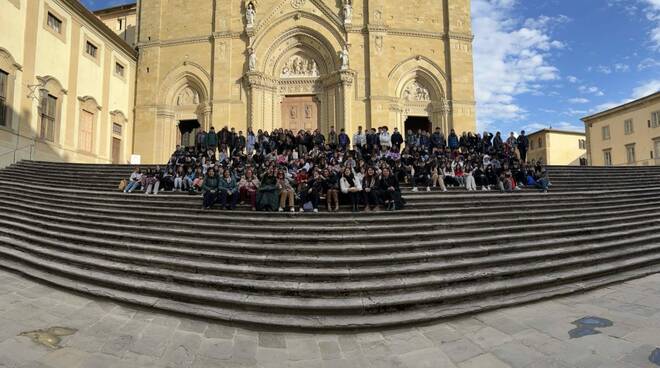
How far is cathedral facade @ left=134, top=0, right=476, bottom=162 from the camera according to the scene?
2144cm

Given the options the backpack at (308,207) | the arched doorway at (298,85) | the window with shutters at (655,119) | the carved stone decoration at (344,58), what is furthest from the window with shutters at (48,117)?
the window with shutters at (655,119)

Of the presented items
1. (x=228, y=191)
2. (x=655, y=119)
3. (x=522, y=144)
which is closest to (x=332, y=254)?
→ (x=228, y=191)

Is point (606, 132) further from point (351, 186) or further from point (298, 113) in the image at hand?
point (351, 186)

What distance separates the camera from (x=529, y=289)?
6.19m

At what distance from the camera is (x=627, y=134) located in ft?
112

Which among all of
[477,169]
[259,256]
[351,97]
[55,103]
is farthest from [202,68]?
[259,256]

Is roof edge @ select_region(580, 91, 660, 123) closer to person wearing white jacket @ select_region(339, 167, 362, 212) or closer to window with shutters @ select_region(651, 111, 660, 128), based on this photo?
window with shutters @ select_region(651, 111, 660, 128)

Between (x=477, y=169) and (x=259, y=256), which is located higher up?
(x=477, y=169)

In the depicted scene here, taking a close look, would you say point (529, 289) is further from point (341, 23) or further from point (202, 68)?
point (202, 68)

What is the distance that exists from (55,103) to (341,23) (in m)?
15.2

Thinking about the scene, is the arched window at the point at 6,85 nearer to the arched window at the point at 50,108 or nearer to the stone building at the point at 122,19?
the arched window at the point at 50,108

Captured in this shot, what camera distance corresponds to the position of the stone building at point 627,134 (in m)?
31.7

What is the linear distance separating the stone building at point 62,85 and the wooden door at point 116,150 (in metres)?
0.05

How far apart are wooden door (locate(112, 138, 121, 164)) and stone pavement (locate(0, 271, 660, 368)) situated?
17899 mm
